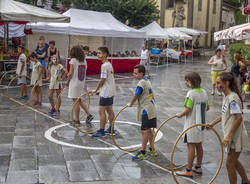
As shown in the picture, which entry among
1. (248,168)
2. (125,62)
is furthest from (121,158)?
(125,62)

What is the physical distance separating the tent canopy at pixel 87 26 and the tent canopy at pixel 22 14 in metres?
1.58

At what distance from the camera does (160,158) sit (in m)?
5.84

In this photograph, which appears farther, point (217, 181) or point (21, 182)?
point (217, 181)

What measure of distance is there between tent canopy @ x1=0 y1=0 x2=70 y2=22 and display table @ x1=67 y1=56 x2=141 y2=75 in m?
3.76

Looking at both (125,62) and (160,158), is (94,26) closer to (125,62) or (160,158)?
(125,62)

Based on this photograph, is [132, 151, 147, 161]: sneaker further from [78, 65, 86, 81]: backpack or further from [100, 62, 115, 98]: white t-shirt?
[78, 65, 86, 81]: backpack

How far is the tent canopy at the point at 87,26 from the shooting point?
619 inches

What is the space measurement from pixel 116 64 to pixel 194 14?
3334 cm

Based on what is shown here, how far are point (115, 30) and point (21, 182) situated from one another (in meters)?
13.6

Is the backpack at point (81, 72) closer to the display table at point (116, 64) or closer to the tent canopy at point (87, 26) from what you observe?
the tent canopy at point (87, 26)

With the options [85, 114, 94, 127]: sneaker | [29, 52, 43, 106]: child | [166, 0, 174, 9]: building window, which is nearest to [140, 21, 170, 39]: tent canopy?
[29, 52, 43, 106]: child

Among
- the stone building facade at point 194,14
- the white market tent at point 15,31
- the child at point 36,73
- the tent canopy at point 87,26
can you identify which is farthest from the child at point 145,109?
the stone building facade at point 194,14

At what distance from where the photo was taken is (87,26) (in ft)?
54.2

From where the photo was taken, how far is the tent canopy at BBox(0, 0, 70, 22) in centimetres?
1246
